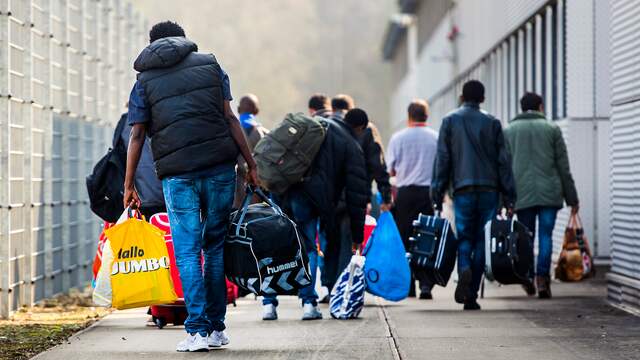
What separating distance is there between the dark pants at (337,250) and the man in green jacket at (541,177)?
6.43ft

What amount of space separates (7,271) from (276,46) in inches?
3691

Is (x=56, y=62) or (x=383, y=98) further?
(x=383, y=98)

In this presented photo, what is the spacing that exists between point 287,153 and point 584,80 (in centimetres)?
698

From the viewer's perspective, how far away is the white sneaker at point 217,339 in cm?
942

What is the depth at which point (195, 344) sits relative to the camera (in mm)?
9242

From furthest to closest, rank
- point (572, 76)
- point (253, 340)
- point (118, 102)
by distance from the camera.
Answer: point (118, 102)
point (572, 76)
point (253, 340)

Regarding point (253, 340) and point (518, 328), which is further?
point (518, 328)

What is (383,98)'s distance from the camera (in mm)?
109000

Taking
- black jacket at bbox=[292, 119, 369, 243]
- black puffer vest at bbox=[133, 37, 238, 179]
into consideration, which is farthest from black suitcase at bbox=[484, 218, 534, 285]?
black puffer vest at bbox=[133, 37, 238, 179]

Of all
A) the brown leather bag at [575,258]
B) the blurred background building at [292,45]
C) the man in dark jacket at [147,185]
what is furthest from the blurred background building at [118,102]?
the blurred background building at [292,45]

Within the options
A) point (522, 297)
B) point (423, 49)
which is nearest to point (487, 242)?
point (522, 297)

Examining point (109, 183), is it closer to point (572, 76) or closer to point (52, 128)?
point (52, 128)

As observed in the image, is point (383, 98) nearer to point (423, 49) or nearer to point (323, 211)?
point (423, 49)

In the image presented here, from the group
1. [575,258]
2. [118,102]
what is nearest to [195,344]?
[575,258]
